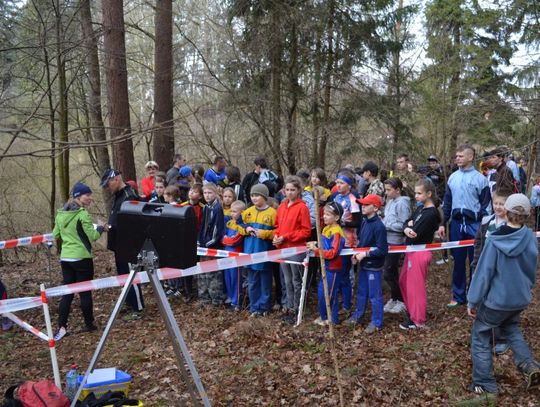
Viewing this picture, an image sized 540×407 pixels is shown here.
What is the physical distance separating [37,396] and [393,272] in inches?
185

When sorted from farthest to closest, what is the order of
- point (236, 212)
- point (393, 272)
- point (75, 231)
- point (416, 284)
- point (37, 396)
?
point (236, 212), point (393, 272), point (75, 231), point (416, 284), point (37, 396)

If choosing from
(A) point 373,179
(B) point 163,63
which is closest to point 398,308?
(A) point 373,179

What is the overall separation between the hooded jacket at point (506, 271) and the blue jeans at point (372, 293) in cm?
185

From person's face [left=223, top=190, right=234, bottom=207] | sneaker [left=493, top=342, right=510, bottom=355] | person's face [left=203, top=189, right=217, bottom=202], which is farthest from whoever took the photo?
person's face [left=223, top=190, right=234, bottom=207]

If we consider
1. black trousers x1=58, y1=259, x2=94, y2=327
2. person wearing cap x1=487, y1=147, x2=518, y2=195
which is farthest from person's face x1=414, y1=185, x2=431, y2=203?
black trousers x1=58, y1=259, x2=94, y2=327

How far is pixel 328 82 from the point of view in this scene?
1266 cm

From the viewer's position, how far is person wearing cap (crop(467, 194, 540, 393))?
4230 millimetres

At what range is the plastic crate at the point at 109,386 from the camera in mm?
4496

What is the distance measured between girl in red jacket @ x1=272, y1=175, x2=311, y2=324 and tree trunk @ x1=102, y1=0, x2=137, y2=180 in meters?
5.17

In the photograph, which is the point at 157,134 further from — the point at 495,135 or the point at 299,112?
the point at 495,135

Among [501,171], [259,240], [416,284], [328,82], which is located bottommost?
[416,284]

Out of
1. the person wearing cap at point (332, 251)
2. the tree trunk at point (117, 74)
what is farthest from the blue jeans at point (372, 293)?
the tree trunk at point (117, 74)

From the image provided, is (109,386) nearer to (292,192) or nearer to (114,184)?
(114,184)

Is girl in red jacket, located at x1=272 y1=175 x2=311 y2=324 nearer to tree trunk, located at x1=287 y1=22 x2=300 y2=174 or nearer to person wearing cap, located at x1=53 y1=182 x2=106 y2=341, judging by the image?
person wearing cap, located at x1=53 y1=182 x2=106 y2=341
